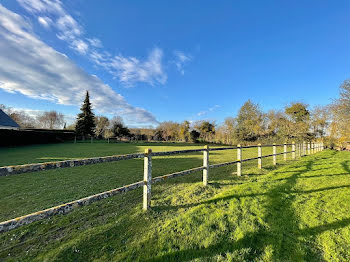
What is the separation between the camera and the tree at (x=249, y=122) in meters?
27.0

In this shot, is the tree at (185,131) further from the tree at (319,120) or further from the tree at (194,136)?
the tree at (319,120)

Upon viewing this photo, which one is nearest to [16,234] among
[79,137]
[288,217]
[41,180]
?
[41,180]

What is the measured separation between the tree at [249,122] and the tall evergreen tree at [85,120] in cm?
3296

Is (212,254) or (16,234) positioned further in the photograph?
(16,234)

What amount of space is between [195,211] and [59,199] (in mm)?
3181

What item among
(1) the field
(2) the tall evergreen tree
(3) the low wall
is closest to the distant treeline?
(2) the tall evergreen tree

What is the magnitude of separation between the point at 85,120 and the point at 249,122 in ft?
117

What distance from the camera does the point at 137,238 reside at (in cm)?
218

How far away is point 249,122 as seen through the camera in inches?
1084

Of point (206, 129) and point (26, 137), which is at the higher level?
point (206, 129)

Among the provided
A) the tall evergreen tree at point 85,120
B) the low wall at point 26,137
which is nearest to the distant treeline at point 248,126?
the tall evergreen tree at point 85,120

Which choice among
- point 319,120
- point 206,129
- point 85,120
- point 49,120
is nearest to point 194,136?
point 206,129

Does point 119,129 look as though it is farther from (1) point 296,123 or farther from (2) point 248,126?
(1) point 296,123

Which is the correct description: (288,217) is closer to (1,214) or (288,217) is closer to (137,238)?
(137,238)
